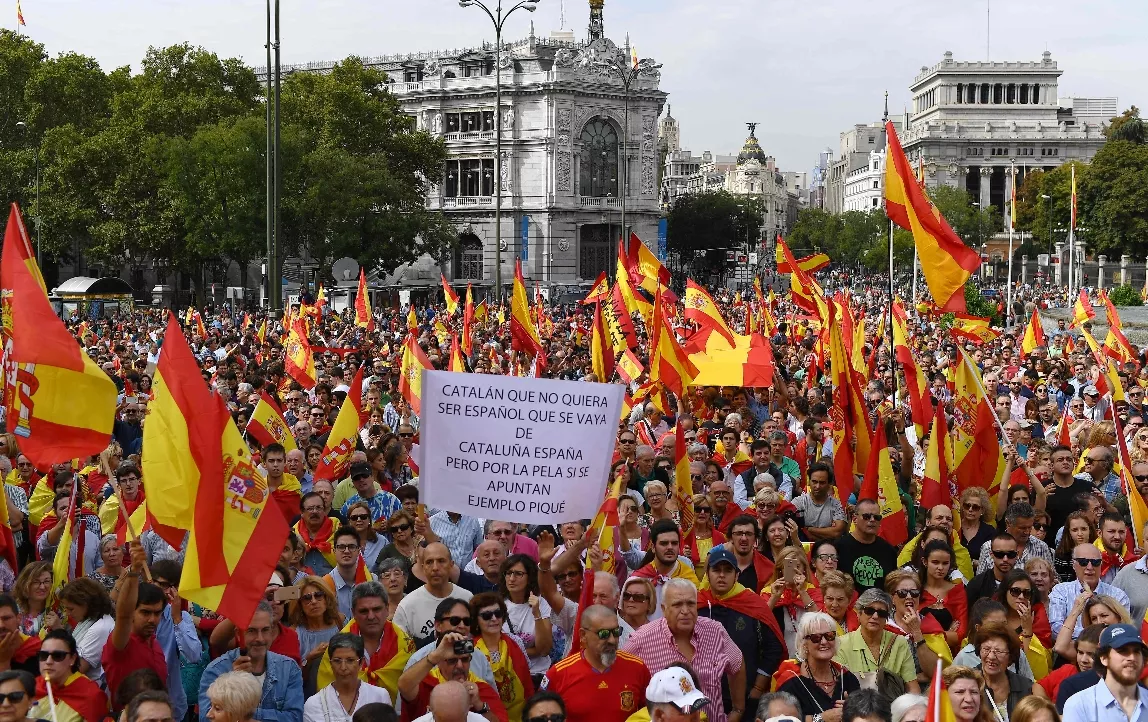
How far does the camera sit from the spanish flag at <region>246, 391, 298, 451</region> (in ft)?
39.2

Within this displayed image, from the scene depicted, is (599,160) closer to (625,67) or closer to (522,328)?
(625,67)

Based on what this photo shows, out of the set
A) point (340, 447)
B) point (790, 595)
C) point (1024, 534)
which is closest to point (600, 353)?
point (340, 447)

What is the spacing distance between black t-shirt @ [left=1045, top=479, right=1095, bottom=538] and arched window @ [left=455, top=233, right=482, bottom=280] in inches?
2892

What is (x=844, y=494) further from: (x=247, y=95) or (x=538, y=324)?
(x=247, y=95)

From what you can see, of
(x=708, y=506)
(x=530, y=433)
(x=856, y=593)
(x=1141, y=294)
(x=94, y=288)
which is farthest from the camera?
(x=1141, y=294)

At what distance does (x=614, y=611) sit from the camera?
671 cm

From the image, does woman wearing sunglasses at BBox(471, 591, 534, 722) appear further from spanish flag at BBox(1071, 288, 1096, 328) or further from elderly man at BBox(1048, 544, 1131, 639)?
spanish flag at BBox(1071, 288, 1096, 328)

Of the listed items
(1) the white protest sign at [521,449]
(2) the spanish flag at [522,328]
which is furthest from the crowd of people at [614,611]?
(2) the spanish flag at [522,328]

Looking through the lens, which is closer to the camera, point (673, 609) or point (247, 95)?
point (673, 609)

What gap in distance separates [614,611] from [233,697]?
1763mm

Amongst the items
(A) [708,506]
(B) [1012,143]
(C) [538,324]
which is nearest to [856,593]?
(A) [708,506]

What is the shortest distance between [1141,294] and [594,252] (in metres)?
34.6

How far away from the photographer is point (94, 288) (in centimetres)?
4359

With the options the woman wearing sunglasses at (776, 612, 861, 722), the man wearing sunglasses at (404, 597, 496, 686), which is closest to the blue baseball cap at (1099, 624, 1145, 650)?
the woman wearing sunglasses at (776, 612, 861, 722)
